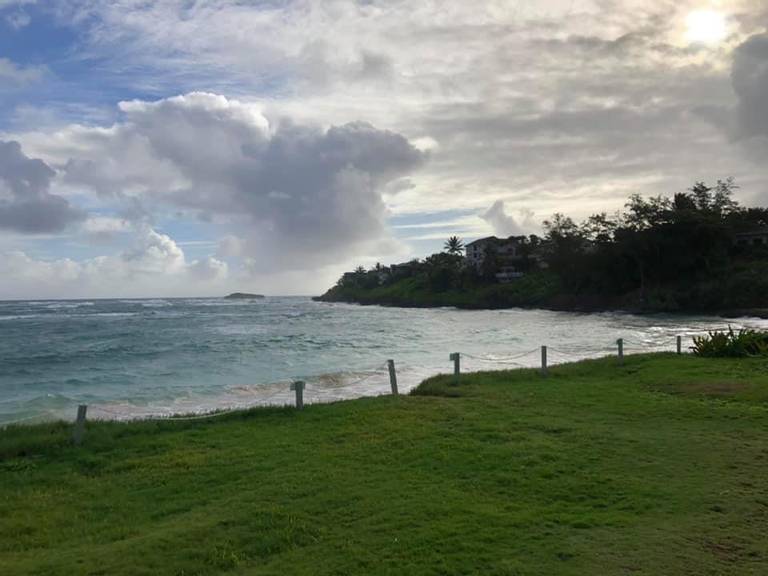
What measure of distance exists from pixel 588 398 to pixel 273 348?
81.3 feet

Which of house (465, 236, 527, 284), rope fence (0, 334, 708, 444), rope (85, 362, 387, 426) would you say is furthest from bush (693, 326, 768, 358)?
house (465, 236, 527, 284)

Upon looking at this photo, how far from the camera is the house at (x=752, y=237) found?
6738 centimetres

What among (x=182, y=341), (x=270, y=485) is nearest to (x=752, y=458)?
(x=270, y=485)

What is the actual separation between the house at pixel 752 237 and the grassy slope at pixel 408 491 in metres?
64.3

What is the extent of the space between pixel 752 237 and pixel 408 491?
243ft

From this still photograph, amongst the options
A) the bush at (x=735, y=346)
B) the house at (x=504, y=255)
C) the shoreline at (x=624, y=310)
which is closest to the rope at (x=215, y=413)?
the bush at (x=735, y=346)

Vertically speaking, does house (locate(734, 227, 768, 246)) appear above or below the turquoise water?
above

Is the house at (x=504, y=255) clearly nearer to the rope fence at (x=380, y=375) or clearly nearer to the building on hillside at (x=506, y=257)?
the building on hillside at (x=506, y=257)

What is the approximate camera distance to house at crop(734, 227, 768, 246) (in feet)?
221

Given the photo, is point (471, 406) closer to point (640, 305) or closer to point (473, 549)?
point (473, 549)

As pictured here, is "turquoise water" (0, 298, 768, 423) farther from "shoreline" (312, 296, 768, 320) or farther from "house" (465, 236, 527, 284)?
"house" (465, 236, 527, 284)

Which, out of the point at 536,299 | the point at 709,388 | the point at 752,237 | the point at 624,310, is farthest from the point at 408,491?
the point at 536,299

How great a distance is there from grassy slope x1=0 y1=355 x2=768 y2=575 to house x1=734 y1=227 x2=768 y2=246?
211 feet

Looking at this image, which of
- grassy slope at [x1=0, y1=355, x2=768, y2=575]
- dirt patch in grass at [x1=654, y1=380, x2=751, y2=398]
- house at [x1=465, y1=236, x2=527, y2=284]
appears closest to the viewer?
grassy slope at [x1=0, y1=355, x2=768, y2=575]
